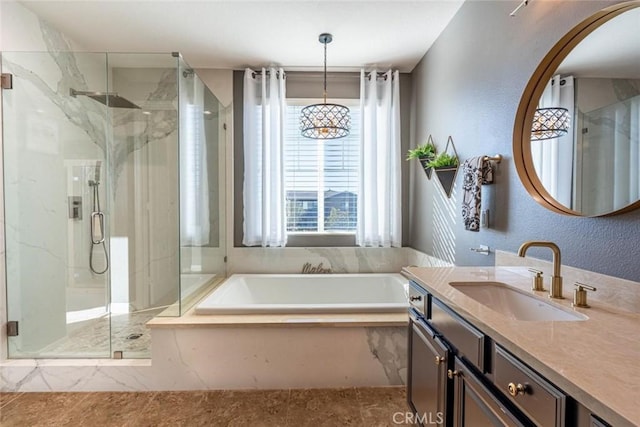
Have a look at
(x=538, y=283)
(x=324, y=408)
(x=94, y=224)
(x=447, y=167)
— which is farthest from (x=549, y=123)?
(x=94, y=224)

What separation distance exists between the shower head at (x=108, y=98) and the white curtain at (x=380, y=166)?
2.20 metres

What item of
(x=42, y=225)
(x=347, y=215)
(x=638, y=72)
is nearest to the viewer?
(x=638, y=72)

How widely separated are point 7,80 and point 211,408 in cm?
259

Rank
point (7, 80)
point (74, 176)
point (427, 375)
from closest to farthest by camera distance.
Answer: point (427, 375), point (7, 80), point (74, 176)

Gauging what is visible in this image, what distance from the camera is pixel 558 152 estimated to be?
4.41 feet

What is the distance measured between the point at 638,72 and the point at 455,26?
155 centimetres

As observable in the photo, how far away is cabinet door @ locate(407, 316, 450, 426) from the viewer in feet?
4.04

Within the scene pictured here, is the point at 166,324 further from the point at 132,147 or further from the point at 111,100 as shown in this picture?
the point at 111,100

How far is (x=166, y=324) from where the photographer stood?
201cm

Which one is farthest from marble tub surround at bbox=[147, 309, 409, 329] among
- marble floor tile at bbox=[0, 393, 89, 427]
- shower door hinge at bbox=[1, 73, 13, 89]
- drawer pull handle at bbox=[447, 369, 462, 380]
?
shower door hinge at bbox=[1, 73, 13, 89]

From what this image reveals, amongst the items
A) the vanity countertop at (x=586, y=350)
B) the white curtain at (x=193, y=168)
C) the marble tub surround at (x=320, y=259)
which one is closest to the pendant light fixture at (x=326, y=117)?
the white curtain at (x=193, y=168)

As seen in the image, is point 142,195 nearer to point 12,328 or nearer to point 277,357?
point 12,328

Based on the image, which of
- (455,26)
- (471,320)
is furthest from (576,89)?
(455,26)

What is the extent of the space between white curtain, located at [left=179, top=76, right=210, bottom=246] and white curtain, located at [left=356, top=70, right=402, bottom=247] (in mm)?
1473
